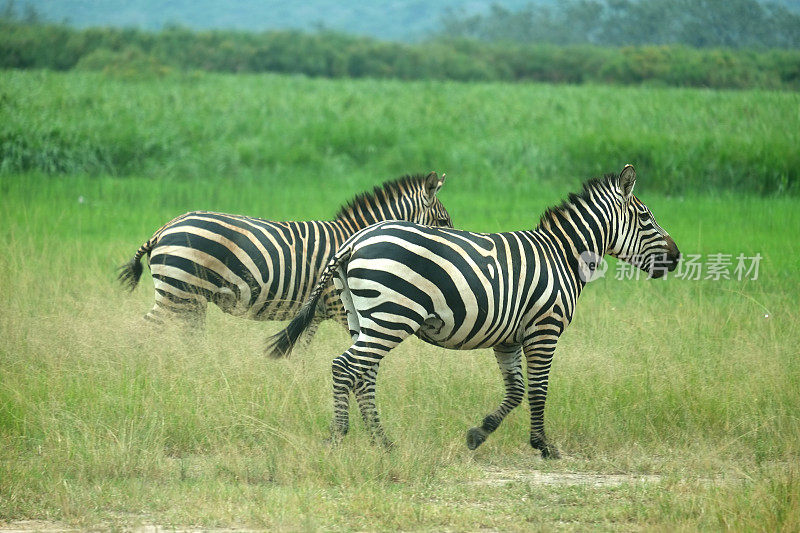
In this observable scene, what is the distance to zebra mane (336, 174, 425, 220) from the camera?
796 centimetres

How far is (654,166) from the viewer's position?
19312 mm

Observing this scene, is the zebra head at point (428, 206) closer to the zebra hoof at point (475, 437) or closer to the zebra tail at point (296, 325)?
the zebra tail at point (296, 325)

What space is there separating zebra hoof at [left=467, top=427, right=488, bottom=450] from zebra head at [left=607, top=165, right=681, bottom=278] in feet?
6.04

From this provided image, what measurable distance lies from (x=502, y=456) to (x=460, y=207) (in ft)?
33.1

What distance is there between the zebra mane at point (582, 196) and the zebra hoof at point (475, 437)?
1613 mm

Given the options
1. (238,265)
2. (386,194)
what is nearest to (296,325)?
(238,265)

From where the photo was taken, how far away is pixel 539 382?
249 inches

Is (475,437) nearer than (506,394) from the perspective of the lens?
Yes

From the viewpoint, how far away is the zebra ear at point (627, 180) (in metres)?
6.79

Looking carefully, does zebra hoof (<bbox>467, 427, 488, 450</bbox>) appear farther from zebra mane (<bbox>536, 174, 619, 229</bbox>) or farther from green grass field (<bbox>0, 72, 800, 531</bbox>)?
zebra mane (<bbox>536, 174, 619, 229</bbox>)

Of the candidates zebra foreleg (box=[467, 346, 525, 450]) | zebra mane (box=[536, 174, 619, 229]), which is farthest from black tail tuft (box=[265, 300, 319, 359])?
zebra mane (box=[536, 174, 619, 229])

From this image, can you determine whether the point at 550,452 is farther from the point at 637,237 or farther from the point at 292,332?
the point at 292,332

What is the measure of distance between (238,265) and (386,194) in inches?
59.5

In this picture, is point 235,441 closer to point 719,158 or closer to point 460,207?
point 460,207
